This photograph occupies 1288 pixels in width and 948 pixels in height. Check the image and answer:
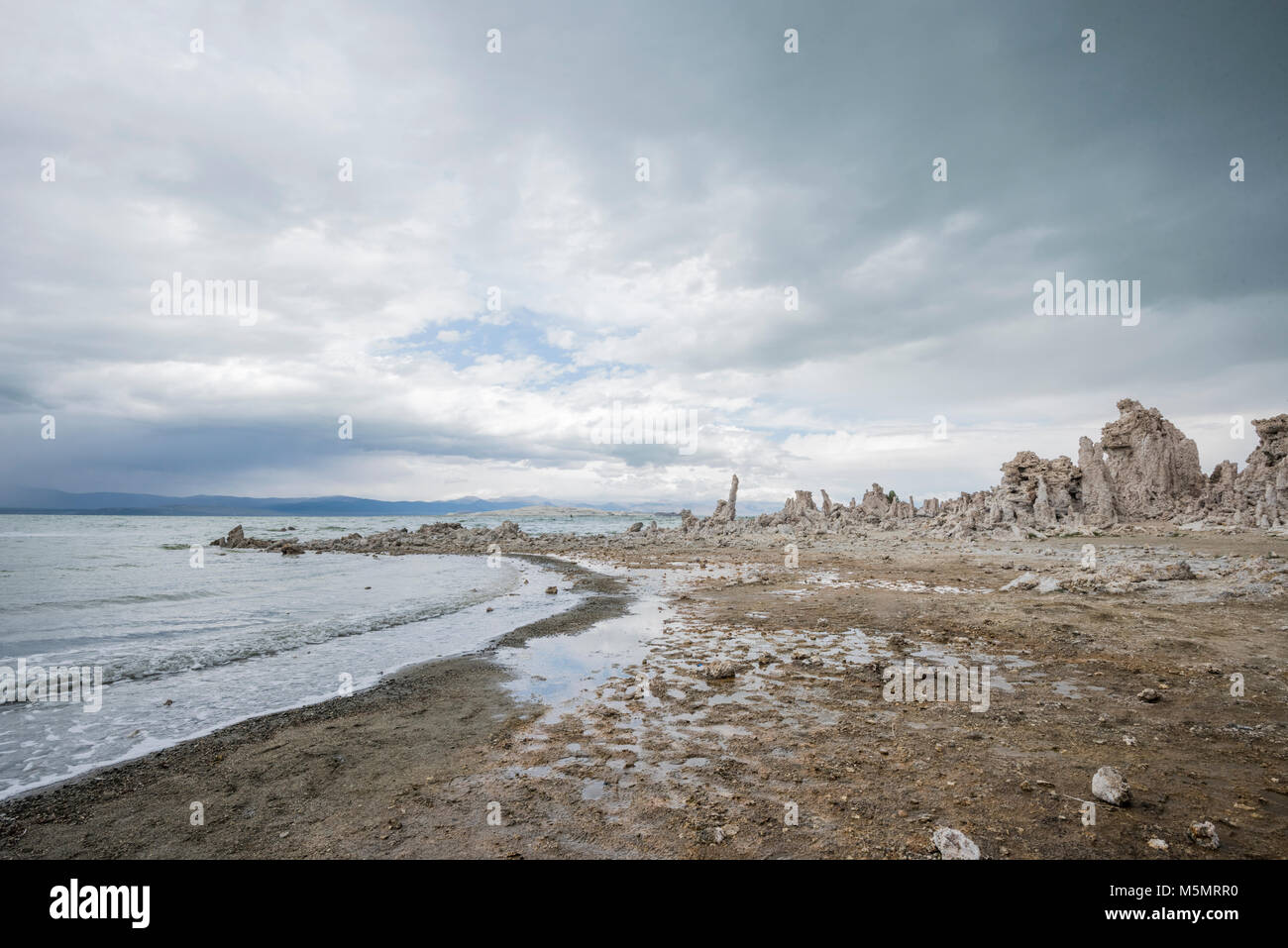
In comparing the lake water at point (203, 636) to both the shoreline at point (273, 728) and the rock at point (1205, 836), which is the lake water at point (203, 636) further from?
the rock at point (1205, 836)

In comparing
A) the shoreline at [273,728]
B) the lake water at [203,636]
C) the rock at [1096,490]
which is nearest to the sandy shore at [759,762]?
the shoreline at [273,728]

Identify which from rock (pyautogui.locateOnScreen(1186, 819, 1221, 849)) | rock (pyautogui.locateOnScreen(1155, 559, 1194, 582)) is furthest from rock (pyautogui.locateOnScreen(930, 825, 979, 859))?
rock (pyautogui.locateOnScreen(1155, 559, 1194, 582))

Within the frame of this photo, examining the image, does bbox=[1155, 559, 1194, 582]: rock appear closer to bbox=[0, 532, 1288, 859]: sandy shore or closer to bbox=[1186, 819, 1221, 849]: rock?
bbox=[0, 532, 1288, 859]: sandy shore

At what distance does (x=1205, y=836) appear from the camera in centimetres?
470

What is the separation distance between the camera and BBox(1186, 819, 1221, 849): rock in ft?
15.3

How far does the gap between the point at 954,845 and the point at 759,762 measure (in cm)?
272

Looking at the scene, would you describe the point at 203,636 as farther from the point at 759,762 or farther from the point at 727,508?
the point at 727,508

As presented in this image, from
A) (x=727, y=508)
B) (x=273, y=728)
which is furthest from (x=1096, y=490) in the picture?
(x=273, y=728)

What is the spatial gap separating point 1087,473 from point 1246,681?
5741cm

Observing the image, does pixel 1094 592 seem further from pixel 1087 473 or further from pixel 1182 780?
pixel 1087 473

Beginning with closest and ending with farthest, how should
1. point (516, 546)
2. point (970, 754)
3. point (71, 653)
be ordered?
point (970, 754) → point (71, 653) → point (516, 546)
